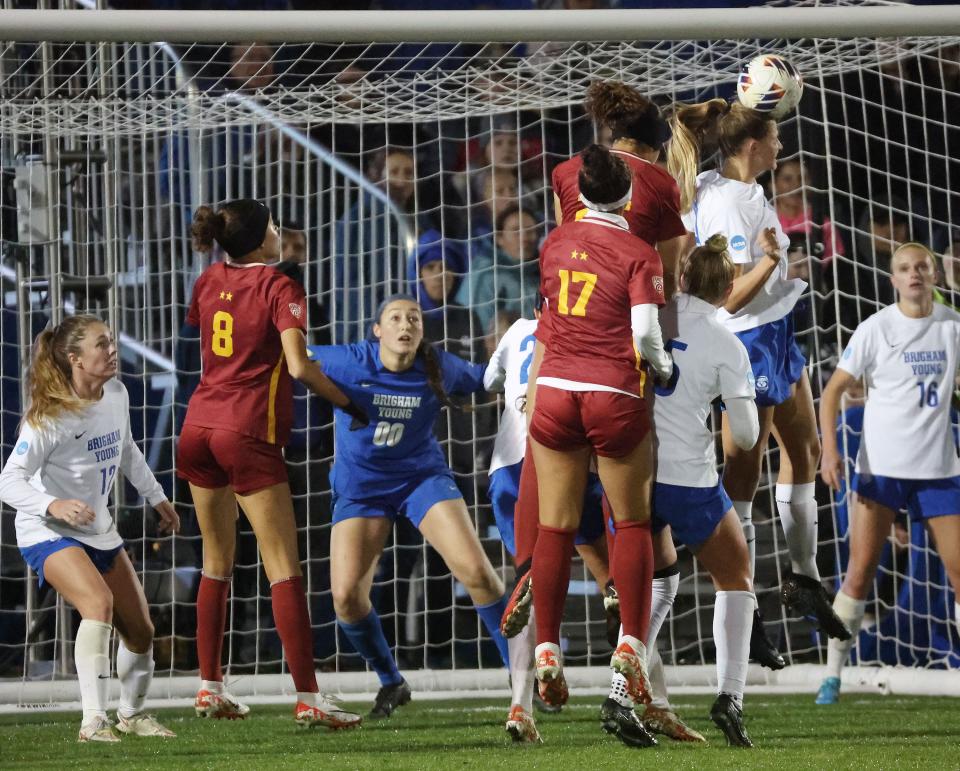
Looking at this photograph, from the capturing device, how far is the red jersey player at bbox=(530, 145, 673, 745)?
412 cm

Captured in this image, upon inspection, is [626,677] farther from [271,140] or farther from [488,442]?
[271,140]

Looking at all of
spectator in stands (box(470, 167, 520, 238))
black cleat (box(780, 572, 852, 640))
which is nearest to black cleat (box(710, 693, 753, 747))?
black cleat (box(780, 572, 852, 640))

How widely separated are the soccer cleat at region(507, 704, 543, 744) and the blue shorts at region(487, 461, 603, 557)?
2.70 feet

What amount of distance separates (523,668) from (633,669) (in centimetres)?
81

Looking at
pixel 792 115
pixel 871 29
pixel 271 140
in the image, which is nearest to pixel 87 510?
pixel 871 29

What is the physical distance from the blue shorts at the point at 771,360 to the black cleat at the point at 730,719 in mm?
1331

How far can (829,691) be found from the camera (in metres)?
6.05

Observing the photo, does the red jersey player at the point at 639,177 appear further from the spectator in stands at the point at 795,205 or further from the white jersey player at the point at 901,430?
the spectator in stands at the point at 795,205

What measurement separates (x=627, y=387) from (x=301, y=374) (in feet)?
4.36

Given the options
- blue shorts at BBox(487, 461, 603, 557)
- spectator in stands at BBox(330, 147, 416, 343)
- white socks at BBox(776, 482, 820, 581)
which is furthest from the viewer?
spectator in stands at BBox(330, 147, 416, 343)

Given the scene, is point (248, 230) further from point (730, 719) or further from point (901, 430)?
point (901, 430)

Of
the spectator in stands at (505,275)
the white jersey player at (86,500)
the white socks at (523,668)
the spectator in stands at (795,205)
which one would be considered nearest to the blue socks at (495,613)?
the white socks at (523,668)

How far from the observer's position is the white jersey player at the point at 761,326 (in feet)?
17.1

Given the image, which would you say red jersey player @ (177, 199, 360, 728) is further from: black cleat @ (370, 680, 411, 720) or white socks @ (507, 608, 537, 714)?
white socks @ (507, 608, 537, 714)
